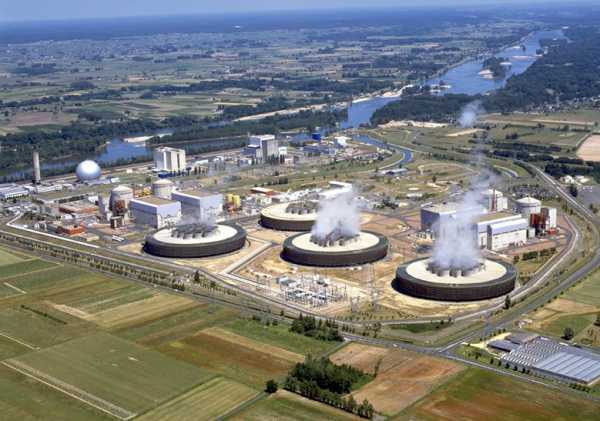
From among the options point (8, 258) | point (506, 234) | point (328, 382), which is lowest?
point (8, 258)

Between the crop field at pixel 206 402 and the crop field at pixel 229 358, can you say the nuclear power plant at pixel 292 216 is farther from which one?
the crop field at pixel 206 402

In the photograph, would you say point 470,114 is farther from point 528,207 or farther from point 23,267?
point 23,267

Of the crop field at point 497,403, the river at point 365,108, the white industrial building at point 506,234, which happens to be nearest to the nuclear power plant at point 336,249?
the white industrial building at point 506,234

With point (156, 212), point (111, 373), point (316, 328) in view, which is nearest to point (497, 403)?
point (316, 328)

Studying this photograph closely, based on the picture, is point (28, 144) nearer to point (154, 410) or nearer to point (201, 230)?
point (201, 230)

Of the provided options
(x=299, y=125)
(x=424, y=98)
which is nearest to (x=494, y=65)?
(x=424, y=98)

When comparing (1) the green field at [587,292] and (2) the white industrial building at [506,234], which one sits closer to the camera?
(1) the green field at [587,292]
